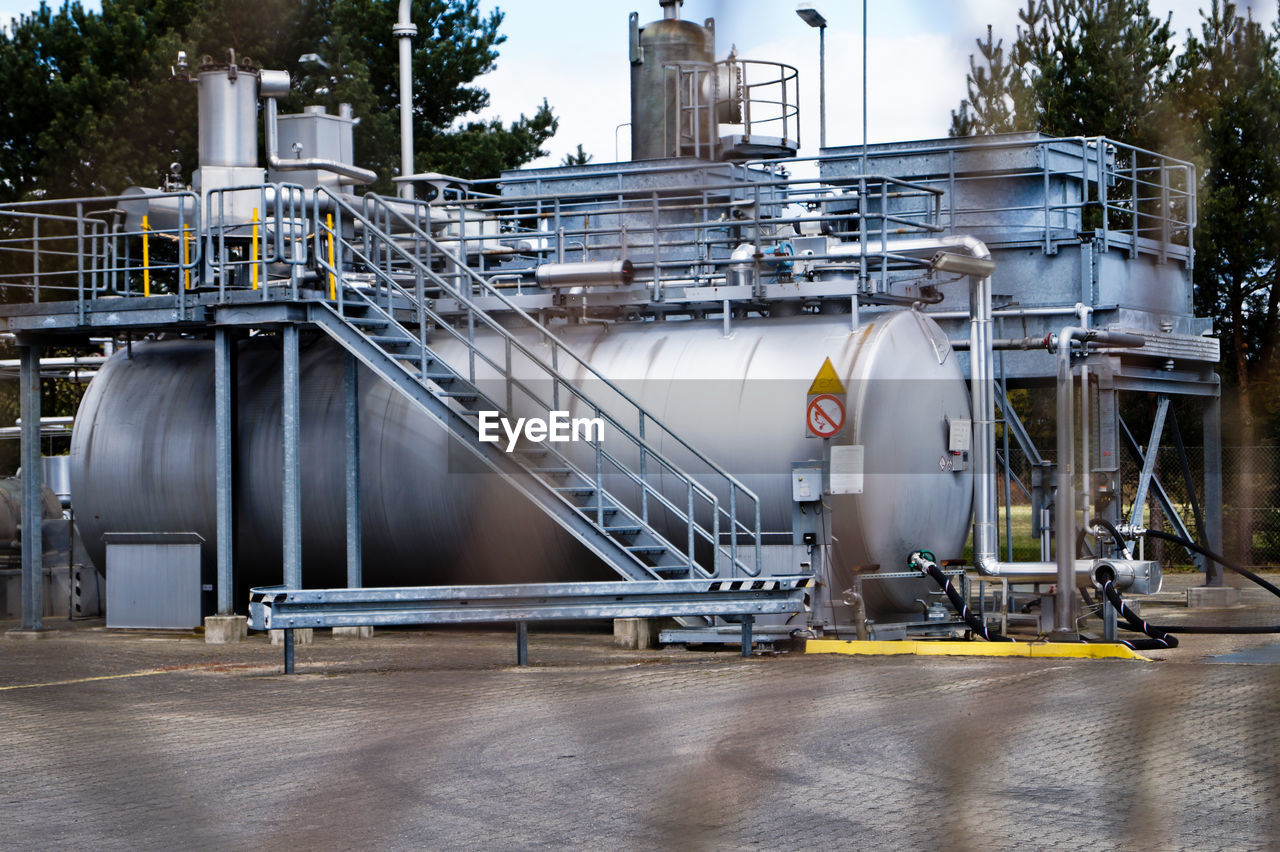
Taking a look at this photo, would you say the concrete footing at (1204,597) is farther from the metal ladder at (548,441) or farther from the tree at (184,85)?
A: the tree at (184,85)

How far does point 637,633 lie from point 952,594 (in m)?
3.20

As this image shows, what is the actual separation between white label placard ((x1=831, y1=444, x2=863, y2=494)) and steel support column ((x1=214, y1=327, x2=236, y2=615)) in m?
7.20

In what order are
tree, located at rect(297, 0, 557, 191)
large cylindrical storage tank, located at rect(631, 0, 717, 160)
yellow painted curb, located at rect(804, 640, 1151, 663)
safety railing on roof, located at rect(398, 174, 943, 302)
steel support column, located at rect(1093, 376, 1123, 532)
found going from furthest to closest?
1. steel support column, located at rect(1093, 376, 1123, 532)
2. safety railing on roof, located at rect(398, 174, 943, 302)
3. yellow painted curb, located at rect(804, 640, 1151, 663)
4. tree, located at rect(297, 0, 557, 191)
5. large cylindrical storage tank, located at rect(631, 0, 717, 160)

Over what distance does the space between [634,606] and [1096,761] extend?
7.32 metres

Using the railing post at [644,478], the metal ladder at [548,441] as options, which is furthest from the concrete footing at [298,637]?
the railing post at [644,478]

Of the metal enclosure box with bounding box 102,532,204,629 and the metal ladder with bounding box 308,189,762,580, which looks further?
the metal enclosure box with bounding box 102,532,204,629

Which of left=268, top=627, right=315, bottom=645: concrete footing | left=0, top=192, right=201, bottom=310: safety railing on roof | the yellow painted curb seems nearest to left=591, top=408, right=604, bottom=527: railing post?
the yellow painted curb

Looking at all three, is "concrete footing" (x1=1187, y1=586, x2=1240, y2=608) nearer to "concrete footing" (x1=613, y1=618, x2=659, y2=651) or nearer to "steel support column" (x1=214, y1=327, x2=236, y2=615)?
"concrete footing" (x1=613, y1=618, x2=659, y2=651)

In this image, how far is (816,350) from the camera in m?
16.1

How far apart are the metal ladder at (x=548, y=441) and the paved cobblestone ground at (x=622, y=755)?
190 cm

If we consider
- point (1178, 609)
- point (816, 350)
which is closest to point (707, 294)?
point (816, 350)

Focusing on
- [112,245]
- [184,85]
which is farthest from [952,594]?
[112,245]

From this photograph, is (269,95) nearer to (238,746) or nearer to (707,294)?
(707,294)

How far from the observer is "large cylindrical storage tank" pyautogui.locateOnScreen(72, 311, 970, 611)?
631 inches
